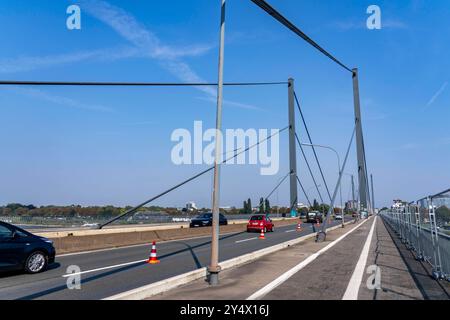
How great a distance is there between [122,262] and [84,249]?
4871mm

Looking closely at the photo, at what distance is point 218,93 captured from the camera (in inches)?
364

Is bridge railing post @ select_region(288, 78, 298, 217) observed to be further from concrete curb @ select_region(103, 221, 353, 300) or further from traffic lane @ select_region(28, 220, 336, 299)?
concrete curb @ select_region(103, 221, 353, 300)

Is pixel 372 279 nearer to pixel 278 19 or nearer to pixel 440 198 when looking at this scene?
pixel 440 198

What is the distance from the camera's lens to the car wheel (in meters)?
10.1

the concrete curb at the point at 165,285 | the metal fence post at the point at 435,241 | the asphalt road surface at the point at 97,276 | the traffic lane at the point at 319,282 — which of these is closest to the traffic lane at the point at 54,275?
the asphalt road surface at the point at 97,276

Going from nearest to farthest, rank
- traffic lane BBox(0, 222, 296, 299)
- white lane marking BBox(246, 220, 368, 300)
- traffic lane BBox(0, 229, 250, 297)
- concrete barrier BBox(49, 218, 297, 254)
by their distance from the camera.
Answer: white lane marking BBox(246, 220, 368, 300) < traffic lane BBox(0, 222, 296, 299) < traffic lane BBox(0, 229, 250, 297) < concrete barrier BBox(49, 218, 297, 254)

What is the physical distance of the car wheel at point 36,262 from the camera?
10.1 m

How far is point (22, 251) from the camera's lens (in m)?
9.98

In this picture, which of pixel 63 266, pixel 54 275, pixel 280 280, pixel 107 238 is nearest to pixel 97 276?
pixel 54 275

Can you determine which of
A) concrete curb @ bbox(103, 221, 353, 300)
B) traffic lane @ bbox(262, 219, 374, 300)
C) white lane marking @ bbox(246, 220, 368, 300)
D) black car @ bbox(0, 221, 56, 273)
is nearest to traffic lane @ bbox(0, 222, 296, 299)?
black car @ bbox(0, 221, 56, 273)

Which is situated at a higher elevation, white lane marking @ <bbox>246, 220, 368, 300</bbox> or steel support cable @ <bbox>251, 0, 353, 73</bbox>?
steel support cable @ <bbox>251, 0, 353, 73</bbox>
